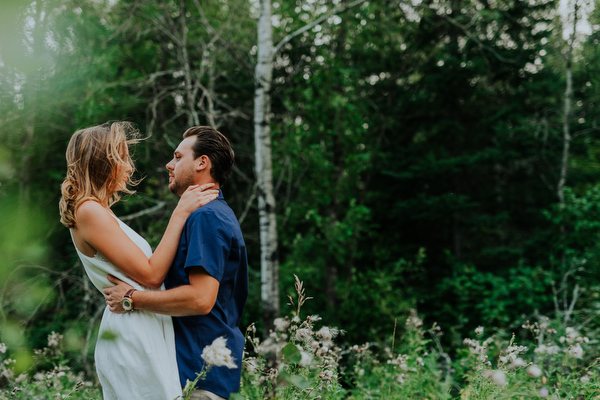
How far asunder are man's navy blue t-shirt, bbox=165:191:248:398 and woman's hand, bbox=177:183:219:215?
32 mm

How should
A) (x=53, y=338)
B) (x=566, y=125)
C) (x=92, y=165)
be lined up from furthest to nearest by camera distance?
(x=566, y=125) → (x=53, y=338) → (x=92, y=165)

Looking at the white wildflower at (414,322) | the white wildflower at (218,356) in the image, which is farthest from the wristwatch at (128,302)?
the white wildflower at (414,322)

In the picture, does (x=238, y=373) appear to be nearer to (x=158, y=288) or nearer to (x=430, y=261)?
(x=158, y=288)

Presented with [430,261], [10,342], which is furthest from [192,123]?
[430,261]

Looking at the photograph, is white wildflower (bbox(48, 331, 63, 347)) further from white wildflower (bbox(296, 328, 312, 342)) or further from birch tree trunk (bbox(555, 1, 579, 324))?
birch tree trunk (bbox(555, 1, 579, 324))

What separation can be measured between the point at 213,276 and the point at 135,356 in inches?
17.4

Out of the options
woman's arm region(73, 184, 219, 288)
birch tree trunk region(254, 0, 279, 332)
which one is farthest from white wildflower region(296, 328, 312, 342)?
birch tree trunk region(254, 0, 279, 332)

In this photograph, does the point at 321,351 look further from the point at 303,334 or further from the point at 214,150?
the point at 214,150

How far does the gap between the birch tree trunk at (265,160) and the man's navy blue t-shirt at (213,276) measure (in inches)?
139

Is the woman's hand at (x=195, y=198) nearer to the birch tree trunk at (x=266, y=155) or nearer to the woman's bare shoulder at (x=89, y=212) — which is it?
the woman's bare shoulder at (x=89, y=212)

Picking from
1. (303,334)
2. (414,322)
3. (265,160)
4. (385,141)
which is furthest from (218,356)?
(385,141)

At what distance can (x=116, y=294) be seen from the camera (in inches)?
63.9

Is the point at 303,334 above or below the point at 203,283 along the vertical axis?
below

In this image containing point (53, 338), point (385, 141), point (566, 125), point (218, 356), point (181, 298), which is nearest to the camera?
point (218, 356)
